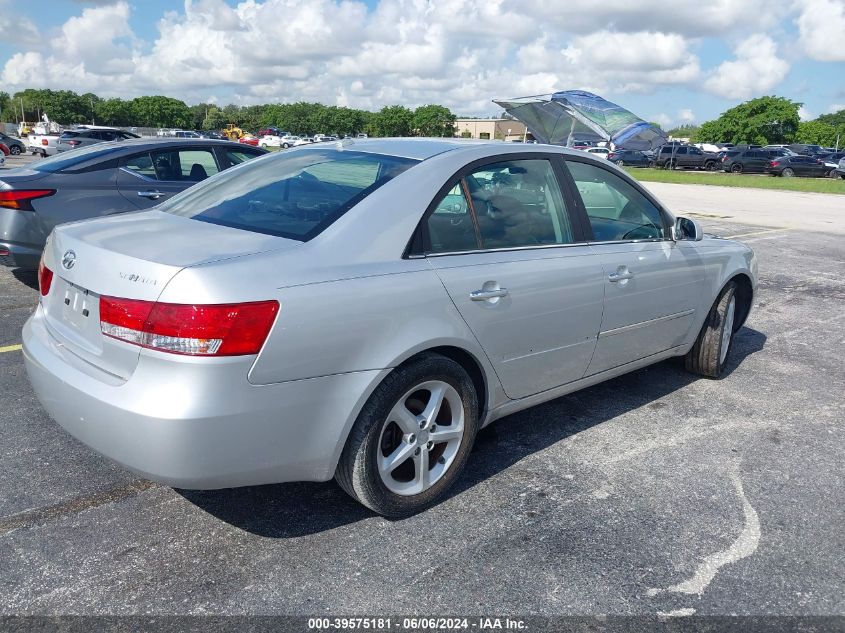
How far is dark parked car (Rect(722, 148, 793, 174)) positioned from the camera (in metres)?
40.2

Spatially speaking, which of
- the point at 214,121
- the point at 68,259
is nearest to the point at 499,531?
the point at 68,259

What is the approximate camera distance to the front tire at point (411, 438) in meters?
2.84

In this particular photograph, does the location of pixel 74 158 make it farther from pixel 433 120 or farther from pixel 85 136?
pixel 433 120

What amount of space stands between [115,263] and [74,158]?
4808mm

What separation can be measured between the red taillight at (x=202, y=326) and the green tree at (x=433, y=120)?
110 m

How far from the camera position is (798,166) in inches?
1532

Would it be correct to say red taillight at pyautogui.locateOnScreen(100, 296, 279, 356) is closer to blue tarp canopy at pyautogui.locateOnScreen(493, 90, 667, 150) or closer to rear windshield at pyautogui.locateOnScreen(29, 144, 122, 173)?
rear windshield at pyautogui.locateOnScreen(29, 144, 122, 173)

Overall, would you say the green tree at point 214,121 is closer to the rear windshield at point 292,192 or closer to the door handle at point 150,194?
the door handle at point 150,194

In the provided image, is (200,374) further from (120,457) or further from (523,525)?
(523,525)

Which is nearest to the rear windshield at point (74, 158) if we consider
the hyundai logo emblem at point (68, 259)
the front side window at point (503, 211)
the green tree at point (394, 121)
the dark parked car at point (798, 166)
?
the hyundai logo emblem at point (68, 259)

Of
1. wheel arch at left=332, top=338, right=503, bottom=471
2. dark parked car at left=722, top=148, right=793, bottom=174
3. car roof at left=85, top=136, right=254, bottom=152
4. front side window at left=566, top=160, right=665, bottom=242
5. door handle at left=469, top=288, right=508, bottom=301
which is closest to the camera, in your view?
wheel arch at left=332, top=338, right=503, bottom=471

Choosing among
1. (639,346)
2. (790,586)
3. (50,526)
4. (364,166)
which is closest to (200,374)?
(50,526)

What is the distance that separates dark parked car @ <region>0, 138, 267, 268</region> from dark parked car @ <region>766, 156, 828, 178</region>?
38.9m

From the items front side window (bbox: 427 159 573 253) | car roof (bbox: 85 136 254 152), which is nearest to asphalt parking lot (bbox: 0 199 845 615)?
front side window (bbox: 427 159 573 253)
